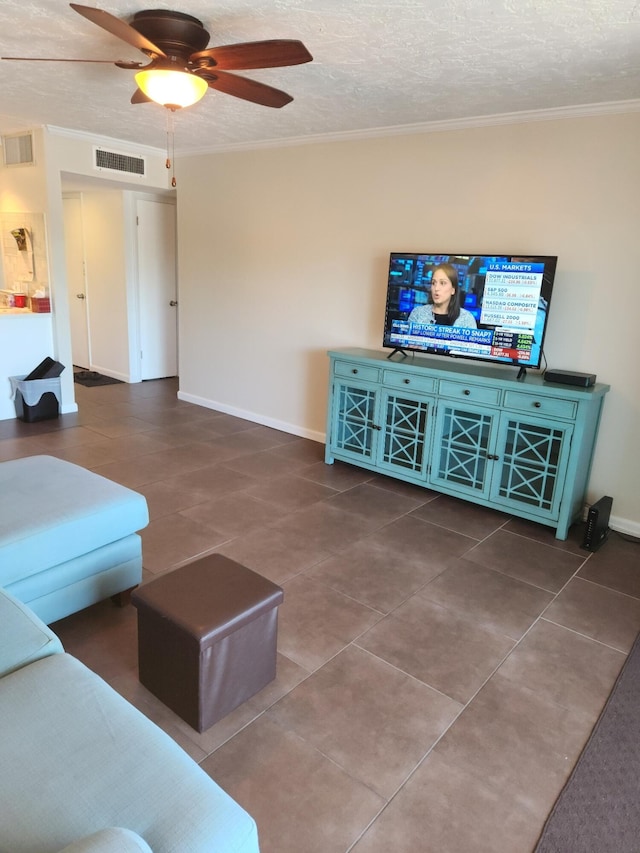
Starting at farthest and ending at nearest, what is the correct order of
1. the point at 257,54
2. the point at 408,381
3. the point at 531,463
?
the point at 408,381 → the point at 531,463 → the point at 257,54

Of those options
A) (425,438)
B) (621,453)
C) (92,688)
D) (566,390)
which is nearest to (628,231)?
(566,390)

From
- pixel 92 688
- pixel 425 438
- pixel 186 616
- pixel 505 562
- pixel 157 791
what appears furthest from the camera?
pixel 425 438

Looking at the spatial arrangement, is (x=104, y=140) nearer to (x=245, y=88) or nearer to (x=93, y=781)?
(x=245, y=88)

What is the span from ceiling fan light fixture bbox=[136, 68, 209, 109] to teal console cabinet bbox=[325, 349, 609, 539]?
2.00 metres

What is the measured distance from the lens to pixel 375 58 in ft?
9.14

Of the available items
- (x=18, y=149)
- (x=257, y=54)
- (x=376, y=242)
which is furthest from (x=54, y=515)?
(x=18, y=149)

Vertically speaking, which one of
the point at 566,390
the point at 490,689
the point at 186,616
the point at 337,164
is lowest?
the point at 490,689

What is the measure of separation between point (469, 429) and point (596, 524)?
3.01 ft

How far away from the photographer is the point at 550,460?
3.31 meters

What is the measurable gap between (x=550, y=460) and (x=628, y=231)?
1397mm

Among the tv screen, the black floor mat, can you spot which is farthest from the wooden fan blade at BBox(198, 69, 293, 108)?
the black floor mat

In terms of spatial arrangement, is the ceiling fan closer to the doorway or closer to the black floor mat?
the doorway

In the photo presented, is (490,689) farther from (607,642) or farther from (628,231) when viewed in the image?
(628,231)

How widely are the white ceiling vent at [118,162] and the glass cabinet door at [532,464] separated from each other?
430 cm
